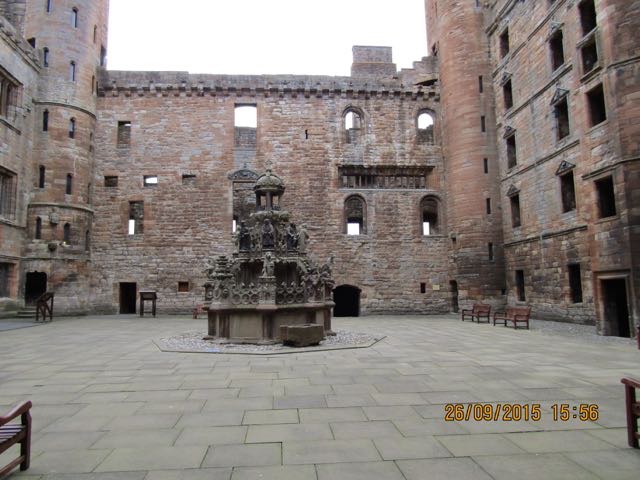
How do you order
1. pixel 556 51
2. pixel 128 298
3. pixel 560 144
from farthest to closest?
1. pixel 128 298
2. pixel 556 51
3. pixel 560 144

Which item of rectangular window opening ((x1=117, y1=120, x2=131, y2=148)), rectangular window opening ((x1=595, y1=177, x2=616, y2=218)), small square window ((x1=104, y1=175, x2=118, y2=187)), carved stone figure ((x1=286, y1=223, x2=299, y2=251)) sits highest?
rectangular window opening ((x1=117, y1=120, x2=131, y2=148))

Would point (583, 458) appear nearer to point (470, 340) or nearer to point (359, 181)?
point (470, 340)

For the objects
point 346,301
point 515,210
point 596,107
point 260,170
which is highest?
point 260,170

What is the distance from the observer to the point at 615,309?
41.8 feet

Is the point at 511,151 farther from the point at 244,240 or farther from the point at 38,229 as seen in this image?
the point at 38,229

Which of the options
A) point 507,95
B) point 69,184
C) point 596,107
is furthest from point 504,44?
point 69,184

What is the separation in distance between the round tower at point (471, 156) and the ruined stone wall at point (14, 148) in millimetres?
19752

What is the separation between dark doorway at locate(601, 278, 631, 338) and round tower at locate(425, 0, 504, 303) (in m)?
7.54

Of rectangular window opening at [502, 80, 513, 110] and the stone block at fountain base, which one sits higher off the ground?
rectangular window opening at [502, 80, 513, 110]

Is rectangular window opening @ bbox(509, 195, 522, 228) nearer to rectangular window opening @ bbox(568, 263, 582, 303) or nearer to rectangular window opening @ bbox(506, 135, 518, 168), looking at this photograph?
rectangular window opening @ bbox(506, 135, 518, 168)

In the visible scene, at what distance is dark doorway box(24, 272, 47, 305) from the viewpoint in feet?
67.6

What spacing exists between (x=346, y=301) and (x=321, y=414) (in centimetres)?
2121

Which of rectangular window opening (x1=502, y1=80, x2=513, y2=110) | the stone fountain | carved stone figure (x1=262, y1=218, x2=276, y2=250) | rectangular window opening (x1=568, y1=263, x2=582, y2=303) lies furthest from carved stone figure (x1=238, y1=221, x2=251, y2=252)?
rectangular window opening (x1=502, y1=80, x2=513, y2=110)

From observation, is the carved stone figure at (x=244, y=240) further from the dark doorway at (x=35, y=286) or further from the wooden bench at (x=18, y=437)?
the dark doorway at (x=35, y=286)
